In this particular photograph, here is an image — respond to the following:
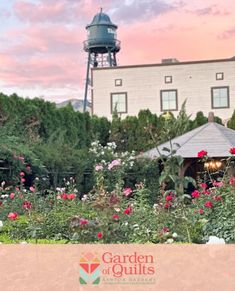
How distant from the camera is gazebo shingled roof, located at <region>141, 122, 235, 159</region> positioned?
583 inches

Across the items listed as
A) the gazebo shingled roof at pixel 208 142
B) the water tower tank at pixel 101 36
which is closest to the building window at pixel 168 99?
the gazebo shingled roof at pixel 208 142

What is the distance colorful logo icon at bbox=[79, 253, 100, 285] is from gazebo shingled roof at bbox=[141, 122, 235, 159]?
1046 centimetres

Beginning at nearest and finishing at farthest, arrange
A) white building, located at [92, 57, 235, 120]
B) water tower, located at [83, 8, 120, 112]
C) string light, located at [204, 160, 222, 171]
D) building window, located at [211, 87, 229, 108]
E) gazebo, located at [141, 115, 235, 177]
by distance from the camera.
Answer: string light, located at [204, 160, 222, 171]
gazebo, located at [141, 115, 235, 177]
building window, located at [211, 87, 229, 108]
white building, located at [92, 57, 235, 120]
water tower, located at [83, 8, 120, 112]

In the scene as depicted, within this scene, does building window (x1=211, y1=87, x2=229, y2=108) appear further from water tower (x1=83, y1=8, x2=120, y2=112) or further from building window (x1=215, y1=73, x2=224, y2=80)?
water tower (x1=83, y1=8, x2=120, y2=112)

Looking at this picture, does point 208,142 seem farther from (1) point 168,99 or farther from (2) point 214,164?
(1) point 168,99

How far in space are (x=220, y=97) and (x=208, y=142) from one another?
51.1 ft

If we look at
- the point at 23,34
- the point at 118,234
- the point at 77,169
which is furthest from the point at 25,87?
the point at 118,234

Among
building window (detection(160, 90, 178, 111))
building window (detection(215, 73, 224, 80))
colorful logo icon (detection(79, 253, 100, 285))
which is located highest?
building window (detection(215, 73, 224, 80))

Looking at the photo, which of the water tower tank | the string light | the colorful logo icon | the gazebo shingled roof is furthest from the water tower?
the colorful logo icon

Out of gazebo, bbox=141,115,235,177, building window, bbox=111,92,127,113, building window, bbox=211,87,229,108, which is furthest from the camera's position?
building window, bbox=111,92,127,113

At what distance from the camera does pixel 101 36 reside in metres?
52.0

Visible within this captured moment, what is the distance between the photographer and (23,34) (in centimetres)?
1293

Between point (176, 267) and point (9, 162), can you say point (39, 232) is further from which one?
point (9, 162)

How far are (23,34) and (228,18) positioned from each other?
5.03m
